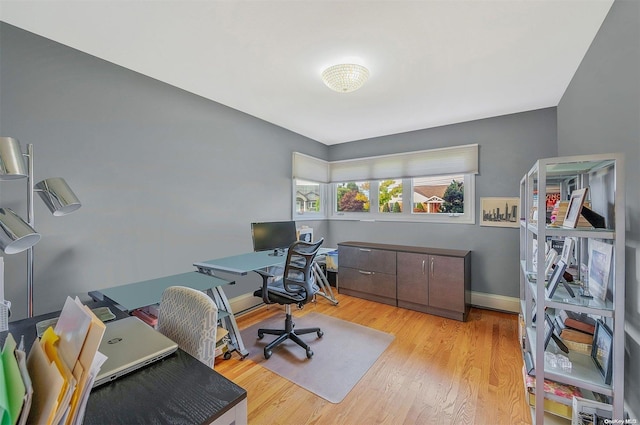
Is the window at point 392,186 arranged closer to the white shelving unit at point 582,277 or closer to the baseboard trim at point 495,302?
the baseboard trim at point 495,302

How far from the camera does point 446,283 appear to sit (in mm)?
3027

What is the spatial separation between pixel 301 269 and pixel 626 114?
87.6 inches

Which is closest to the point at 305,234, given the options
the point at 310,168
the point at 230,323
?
the point at 310,168

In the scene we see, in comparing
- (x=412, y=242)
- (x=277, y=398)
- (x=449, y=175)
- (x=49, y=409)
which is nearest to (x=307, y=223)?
(x=412, y=242)

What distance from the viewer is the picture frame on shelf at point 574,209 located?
1.36 metres

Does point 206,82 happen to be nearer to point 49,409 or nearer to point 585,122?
point 49,409

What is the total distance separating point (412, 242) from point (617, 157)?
2.59 m

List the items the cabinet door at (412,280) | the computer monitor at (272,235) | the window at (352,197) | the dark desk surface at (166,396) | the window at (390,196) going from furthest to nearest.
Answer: the window at (352,197) < the window at (390,196) < the cabinet door at (412,280) < the computer monitor at (272,235) < the dark desk surface at (166,396)

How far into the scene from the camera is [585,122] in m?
1.90

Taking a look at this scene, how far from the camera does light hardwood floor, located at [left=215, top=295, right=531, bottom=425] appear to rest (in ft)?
5.40

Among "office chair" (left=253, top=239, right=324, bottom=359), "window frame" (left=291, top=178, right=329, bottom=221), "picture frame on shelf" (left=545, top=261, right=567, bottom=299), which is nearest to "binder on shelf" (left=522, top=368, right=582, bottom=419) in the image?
"picture frame on shelf" (left=545, top=261, right=567, bottom=299)

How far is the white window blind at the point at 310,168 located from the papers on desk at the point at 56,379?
3.34 metres

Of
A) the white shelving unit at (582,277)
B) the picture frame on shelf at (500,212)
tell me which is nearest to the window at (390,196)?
the picture frame on shelf at (500,212)

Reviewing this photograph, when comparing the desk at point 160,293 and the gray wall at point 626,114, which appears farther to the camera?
the desk at point 160,293
